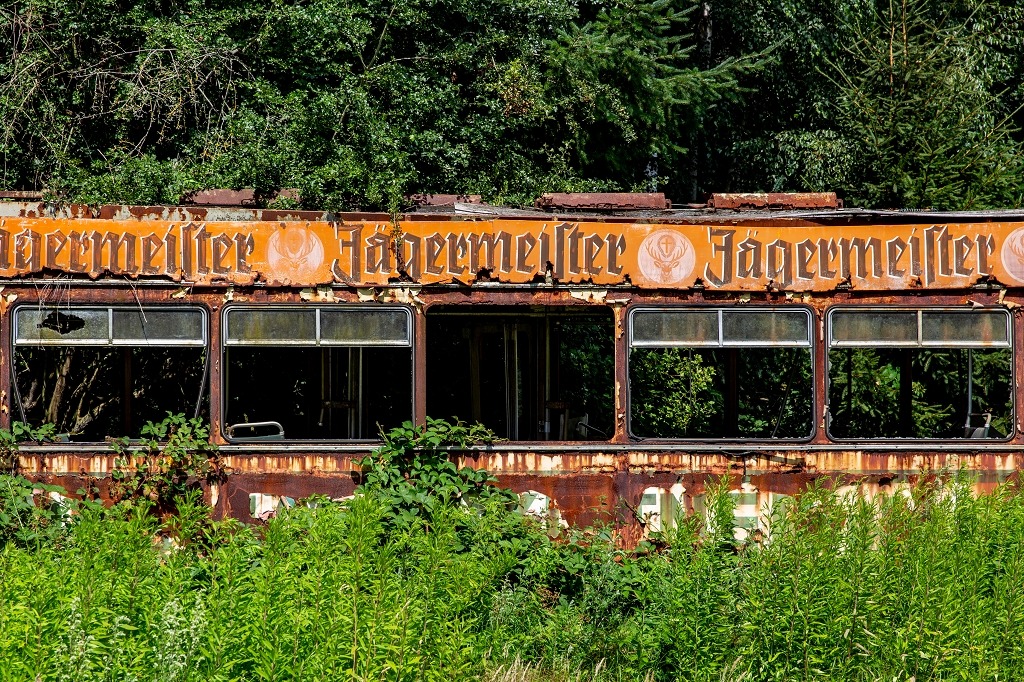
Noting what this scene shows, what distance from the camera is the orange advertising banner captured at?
29.2 feet

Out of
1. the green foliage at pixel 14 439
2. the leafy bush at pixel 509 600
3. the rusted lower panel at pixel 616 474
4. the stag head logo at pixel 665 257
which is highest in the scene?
the stag head logo at pixel 665 257

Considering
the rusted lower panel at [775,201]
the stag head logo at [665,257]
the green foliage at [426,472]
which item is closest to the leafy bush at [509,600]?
the green foliage at [426,472]

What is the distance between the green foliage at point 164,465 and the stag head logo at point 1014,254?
595cm

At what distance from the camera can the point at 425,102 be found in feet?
52.7

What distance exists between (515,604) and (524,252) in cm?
271

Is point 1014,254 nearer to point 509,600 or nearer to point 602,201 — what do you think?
point 602,201

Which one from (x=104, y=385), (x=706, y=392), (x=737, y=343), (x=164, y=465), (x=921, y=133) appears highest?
(x=921, y=133)

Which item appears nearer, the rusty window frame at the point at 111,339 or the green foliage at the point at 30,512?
the green foliage at the point at 30,512

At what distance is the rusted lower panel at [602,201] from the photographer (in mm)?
10172

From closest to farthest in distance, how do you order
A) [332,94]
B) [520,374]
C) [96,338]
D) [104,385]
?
[96,338] < [520,374] < [104,385] < [332,94]

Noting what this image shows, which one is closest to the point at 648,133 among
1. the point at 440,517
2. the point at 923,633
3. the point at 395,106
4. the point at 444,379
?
the point at 395,106

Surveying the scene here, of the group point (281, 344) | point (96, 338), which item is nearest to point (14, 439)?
point (96, 338)

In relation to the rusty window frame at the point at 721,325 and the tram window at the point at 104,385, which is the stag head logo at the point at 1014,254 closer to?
the rusty window frame at the point at 721,325

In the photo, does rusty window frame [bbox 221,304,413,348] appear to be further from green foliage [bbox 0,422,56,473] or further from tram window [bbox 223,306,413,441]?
green foliage [bbox 0,422,56,473]
